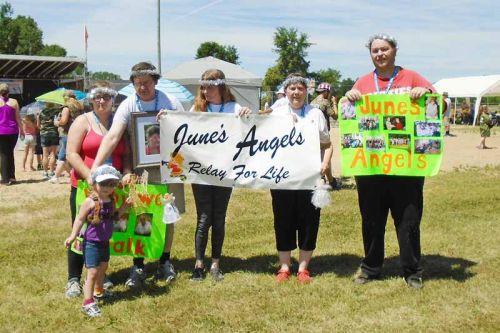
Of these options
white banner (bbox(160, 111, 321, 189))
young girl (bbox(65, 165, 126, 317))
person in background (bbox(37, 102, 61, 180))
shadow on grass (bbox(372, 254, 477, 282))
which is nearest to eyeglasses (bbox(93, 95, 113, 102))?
white banner (bbox(160, 111, 321, 189))

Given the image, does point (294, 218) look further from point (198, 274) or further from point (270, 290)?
point (198, 274)

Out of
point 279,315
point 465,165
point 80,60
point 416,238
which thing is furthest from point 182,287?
point 80,60

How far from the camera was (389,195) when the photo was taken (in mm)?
5039

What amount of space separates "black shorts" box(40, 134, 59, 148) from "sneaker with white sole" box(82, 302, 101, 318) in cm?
856

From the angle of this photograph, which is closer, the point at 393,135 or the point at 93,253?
the point at 93,253

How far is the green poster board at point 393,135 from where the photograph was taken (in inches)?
188

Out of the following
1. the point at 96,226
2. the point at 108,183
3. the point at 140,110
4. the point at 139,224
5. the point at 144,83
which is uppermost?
the point at 144,83

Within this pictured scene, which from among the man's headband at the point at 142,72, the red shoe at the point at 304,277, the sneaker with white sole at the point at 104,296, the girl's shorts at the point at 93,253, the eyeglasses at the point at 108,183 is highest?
the man's headband at the point at 142,72

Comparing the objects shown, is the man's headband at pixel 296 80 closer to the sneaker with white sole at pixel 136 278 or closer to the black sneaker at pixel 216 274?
the black sneaker at pixel 216 274

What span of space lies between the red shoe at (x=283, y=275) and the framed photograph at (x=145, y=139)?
1573mm

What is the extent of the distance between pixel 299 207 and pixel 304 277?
67cm

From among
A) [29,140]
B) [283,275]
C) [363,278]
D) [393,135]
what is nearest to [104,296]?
[283,275]

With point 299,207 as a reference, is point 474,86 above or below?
above

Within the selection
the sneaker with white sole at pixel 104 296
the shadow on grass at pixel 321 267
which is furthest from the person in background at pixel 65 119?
the sneaker with white sole at pixel 104 296
